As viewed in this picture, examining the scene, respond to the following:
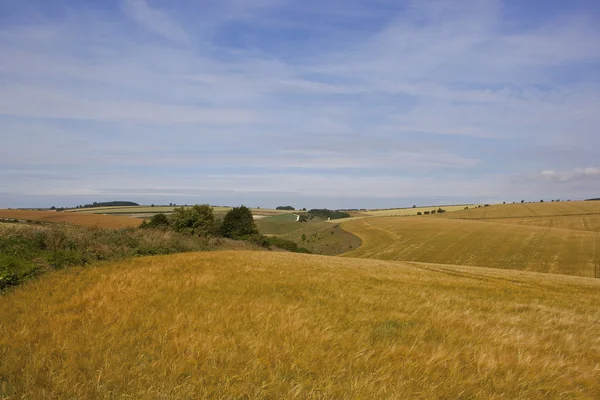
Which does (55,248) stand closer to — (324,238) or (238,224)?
(238,224)

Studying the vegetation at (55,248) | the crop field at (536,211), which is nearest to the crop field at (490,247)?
the crop field at (536,211)

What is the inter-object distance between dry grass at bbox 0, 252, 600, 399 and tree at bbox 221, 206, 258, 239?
60259mm

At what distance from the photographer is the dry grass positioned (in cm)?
396

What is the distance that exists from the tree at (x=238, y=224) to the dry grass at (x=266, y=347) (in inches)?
2372

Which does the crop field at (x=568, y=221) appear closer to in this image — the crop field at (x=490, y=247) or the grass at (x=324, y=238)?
the crop field at (x=490, y=247)

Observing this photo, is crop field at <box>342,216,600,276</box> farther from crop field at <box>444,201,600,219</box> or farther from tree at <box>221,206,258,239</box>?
crop field at <box>444,201,600,219</box>

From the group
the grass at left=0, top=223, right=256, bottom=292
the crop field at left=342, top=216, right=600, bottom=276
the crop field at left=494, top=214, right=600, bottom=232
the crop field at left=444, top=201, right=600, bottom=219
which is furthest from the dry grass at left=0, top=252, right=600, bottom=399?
the crop field at left=444, top=201, right=600, bottom=219

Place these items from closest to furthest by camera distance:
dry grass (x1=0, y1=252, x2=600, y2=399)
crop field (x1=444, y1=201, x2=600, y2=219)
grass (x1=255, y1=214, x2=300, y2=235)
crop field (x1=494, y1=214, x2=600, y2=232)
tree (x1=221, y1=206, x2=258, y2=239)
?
dry grass (x1=0, y1=252, x2=600, y2=399) < tree (x1=221, y1=206, x2=258, y2=239) < crop field (x1=494, y1=214, x2=600, y2=232) < crop field (x1=444, y1=201, x2=600, y2=219) < grass (x1=255, y1=214, x2=300, y2=235)

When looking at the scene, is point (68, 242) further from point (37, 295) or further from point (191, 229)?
point (191, 229)

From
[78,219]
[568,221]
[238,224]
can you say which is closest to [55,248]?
[78,219]

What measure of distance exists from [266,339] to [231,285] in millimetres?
4434

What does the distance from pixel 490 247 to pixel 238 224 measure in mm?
44122

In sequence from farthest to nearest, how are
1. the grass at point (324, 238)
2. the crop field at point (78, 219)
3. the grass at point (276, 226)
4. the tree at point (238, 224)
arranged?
the grass at point (276, 226) → the grass at point (324, 238) → the tree at point (238, 224) → the crop field at point (78, 219)

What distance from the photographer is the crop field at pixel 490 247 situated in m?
56.0
